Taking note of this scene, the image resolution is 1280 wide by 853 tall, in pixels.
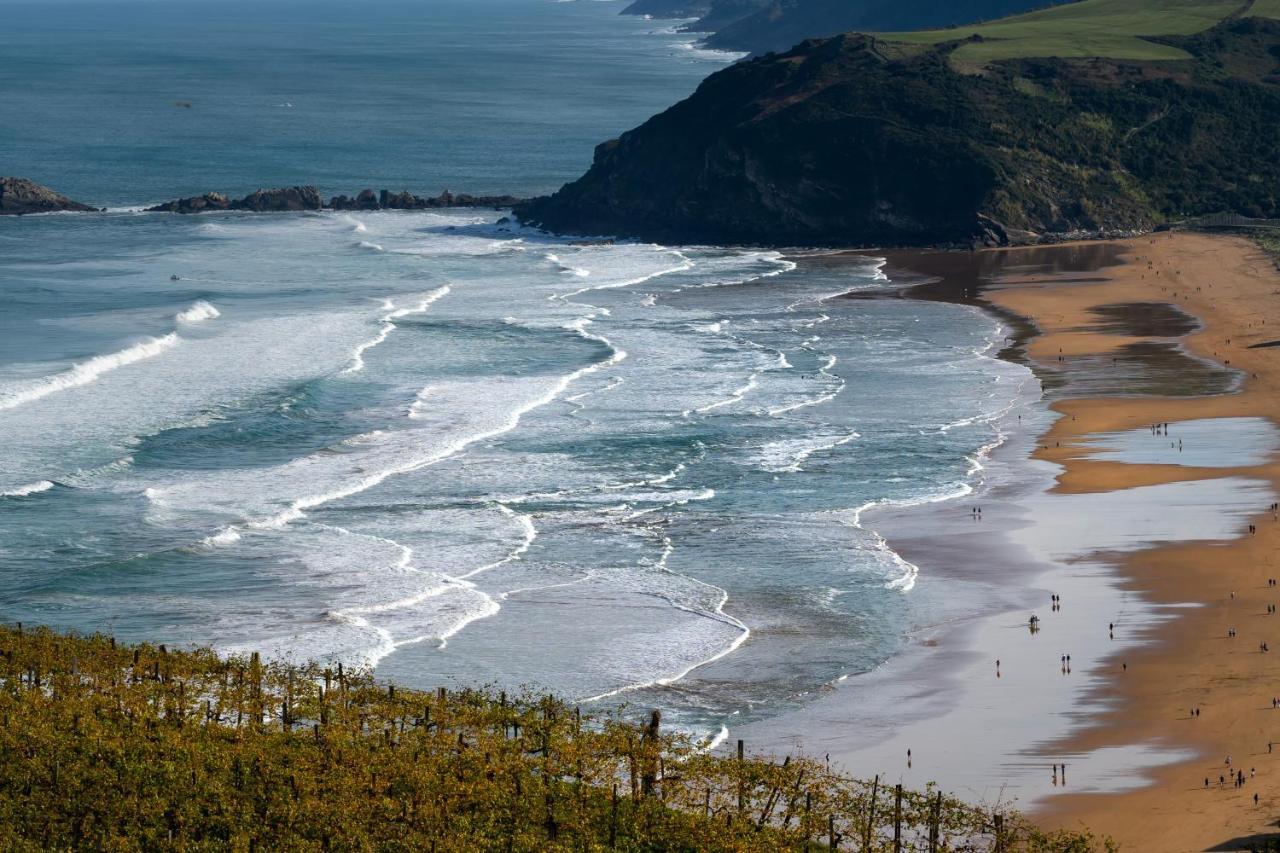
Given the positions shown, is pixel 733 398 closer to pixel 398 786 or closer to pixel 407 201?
pixel 398 786

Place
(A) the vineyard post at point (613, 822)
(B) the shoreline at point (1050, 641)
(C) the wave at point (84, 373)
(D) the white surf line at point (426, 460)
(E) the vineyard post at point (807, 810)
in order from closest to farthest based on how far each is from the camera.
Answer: (E) the vineyard post at point (807, 810)
(A) the vineyard post at point (613, 822)
(B) the shoreline at point (1050, 641)
(D) the white surf line at point (426, 460)
(C) the wave at point (84, 373)

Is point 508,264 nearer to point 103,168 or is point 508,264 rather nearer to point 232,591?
point 103,168

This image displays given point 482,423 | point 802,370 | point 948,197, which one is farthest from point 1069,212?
point 482,423

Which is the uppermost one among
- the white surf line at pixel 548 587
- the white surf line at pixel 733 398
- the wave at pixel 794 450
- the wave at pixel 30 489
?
the white surf line at pixel 733 398

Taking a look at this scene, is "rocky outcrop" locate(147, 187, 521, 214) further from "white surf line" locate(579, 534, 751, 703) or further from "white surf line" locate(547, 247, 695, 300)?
"white surf line" locate(579, 534, 751, 703)

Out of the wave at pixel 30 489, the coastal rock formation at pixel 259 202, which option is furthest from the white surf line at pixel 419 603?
the coastal rock formation at pixel 259 202

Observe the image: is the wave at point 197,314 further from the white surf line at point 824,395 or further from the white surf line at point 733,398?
the white surf line at point 824,395

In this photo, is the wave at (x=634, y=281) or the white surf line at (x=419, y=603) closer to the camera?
the white surf line at (x=419, y=603)

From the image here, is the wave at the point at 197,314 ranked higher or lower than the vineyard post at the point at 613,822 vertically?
higher
